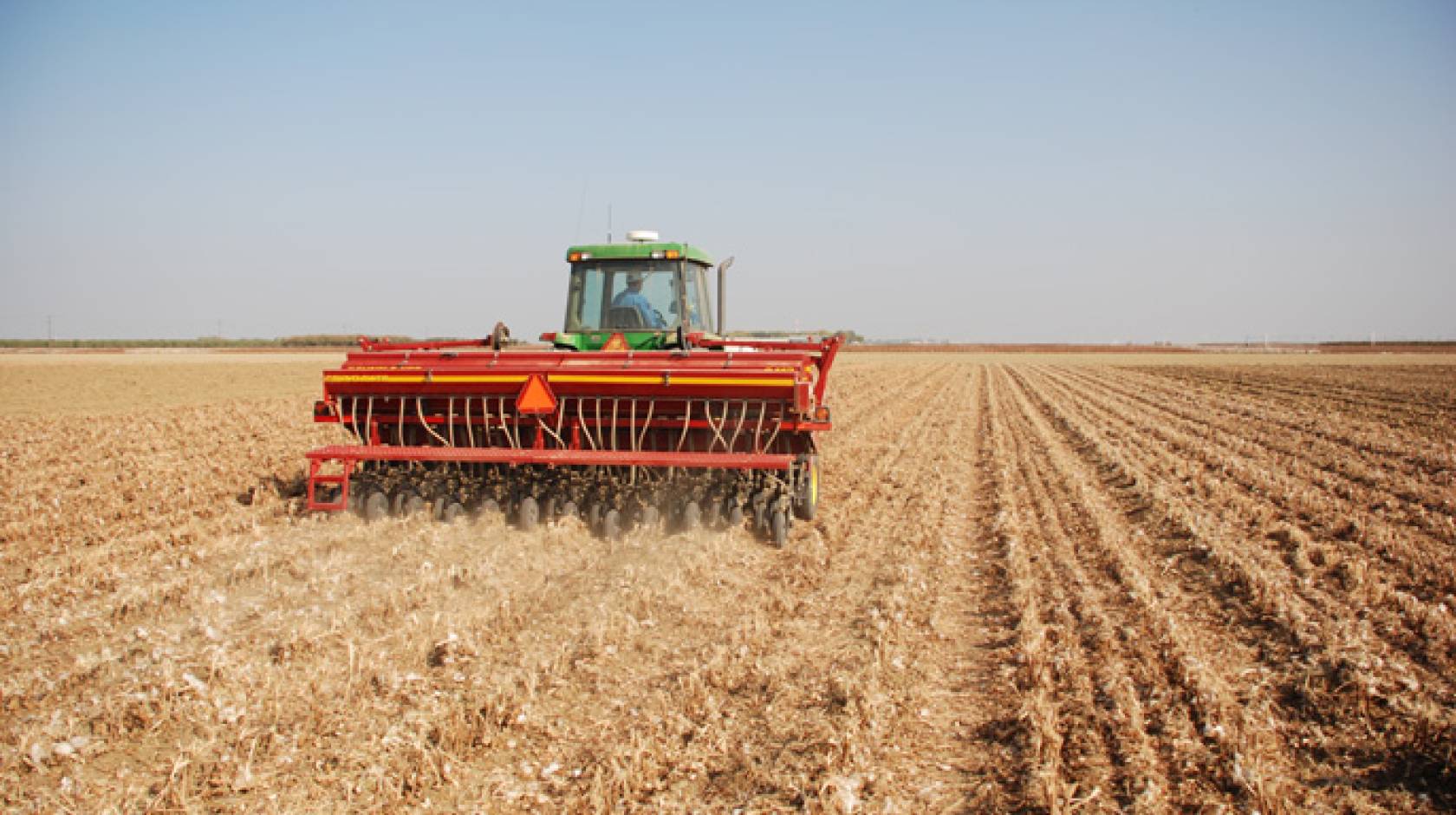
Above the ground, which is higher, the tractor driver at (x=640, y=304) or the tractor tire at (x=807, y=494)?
the tractor driver at (x=640, y=304)

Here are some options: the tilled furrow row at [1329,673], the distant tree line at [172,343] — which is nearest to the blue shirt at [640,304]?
the tilled furrow row at [1329,673]

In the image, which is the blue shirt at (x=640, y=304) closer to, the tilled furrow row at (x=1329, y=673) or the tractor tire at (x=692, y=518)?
the tractor tire at (x=692, y=518)

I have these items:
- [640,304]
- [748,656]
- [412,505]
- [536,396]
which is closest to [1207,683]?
[748,656]

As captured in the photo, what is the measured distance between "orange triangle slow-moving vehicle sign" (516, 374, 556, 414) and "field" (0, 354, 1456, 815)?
0.96 meters

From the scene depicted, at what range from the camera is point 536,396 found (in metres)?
7.23

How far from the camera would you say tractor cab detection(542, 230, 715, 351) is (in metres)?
8.92

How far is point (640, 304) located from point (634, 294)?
0.13 metres

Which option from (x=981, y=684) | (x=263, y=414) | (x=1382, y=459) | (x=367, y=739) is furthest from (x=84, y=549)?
(x=1382, y=459)

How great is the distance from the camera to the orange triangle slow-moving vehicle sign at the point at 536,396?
7191mm

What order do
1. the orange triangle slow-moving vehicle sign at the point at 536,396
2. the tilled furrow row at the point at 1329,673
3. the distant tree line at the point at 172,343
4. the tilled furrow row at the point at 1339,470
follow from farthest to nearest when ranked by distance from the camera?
1. the distant tree line at the point at 172,343
2. the tilled furrow row at the point at 1339,470
3. the orange triangle slow-moving vehicle sign at the point at 536,396
4. the tilled furrow row at the point at 1329,673

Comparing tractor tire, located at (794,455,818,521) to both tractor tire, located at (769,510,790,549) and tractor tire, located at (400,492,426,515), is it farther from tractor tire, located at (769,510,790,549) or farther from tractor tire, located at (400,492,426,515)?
tractor tire, located at (400,492,426,515)

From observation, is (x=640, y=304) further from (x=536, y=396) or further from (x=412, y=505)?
(x=412, y=505)

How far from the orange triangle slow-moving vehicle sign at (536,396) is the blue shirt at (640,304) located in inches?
82.4

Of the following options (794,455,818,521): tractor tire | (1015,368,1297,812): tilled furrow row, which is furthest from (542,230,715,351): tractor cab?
(1015,368,1297,812): tilled furrow row
